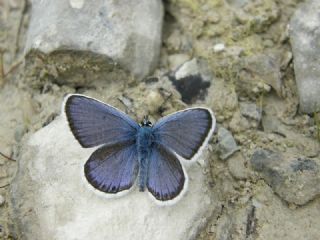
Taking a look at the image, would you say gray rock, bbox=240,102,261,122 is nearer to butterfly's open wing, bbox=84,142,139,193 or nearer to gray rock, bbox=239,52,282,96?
gray rock, bbox=239,52,282,96

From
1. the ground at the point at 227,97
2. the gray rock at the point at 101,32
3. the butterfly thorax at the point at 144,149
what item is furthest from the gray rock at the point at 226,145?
the gray rock at the point at 101,32

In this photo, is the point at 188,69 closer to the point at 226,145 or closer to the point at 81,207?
the point at 226,145

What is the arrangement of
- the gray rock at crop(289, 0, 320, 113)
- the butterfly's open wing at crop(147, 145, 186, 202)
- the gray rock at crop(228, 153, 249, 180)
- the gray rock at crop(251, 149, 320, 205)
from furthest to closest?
the gray rock at crop(289, 0, 320, 113), the gray rock at crop(228, 153, 249, 180), the gray rock at crop(251, 149, 320, 205), the butterfly's open wing at crop(147, 145, 186, 202)

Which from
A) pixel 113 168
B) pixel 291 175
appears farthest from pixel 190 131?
pixel 291 175

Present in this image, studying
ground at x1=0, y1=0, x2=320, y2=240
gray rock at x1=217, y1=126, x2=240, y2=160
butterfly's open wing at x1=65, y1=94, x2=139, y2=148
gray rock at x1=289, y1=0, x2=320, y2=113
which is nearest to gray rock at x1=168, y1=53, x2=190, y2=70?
ground at x1=0, y1=0, x2=320, y2=240

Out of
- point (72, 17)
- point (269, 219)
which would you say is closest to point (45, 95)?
point (72, 17)

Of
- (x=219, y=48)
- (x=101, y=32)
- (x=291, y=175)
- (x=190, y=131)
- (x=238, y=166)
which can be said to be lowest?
(x=238, y=166)
